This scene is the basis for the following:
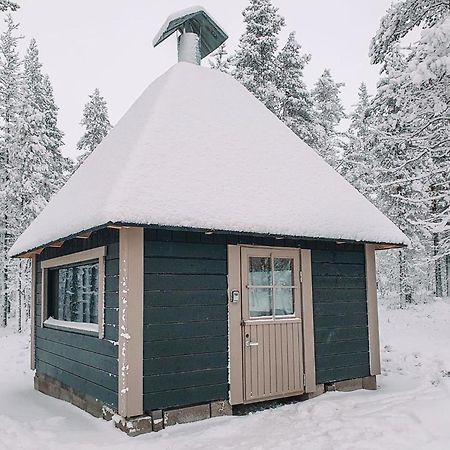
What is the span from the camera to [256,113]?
9.26 m

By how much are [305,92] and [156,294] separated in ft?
48.6

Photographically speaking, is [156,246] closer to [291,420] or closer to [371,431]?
[291,420]

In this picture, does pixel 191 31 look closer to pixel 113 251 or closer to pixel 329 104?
pixel 113 251

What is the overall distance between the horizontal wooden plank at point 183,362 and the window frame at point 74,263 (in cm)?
88

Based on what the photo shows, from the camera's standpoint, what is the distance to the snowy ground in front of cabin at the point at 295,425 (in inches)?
223

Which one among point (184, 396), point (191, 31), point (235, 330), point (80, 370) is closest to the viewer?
point (184, 396)

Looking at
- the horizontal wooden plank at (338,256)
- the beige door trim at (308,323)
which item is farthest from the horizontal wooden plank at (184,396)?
the horizontal wooden plank at (338,256)

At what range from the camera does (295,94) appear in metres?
19.6

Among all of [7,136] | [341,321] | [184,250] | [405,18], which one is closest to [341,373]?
[341,321]

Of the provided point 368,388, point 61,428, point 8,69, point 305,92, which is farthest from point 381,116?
point 61,428

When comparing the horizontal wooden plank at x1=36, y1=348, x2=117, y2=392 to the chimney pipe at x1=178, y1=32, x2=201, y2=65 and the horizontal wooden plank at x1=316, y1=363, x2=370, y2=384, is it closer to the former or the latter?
the horizontal wooden plank at x1=316, y1=363, x2=370, y2=384

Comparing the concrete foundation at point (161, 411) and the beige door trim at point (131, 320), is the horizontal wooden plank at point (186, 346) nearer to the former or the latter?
the beige door trim at point (131, 320)

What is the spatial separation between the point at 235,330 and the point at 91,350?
6.85ft

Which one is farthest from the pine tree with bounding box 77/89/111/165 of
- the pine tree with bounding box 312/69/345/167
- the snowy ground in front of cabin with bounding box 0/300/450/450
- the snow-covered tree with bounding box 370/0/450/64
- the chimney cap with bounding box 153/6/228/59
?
the snow-covered tree with bounding box 370/0/450/64
